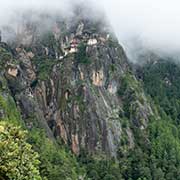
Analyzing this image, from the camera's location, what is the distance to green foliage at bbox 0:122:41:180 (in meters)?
44.7

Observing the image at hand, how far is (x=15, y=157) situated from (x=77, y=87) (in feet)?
355

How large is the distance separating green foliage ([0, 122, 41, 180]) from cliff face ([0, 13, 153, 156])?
300 ft

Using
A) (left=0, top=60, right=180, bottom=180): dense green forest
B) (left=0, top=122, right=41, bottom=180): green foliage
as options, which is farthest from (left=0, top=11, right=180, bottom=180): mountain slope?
(left=0, top=122, right=41, bottom=180): green foliage

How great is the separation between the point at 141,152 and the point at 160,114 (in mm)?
29667

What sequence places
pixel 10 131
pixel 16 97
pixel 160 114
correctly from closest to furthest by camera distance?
pixel 10 131 < pixel 16 97 < pixel 160 114

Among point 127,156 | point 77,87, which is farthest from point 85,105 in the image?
point 127,156

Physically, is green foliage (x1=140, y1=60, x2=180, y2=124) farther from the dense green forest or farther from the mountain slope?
the mountain slope

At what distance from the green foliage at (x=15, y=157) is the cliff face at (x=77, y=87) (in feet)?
300

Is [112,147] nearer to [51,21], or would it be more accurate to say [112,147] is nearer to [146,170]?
[146,170]

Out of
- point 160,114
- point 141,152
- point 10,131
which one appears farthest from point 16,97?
point 10,131

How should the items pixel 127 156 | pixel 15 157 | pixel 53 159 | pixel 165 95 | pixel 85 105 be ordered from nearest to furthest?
pixel 15 157
pixel 53 159
pixel 127 156
pixel 85 105
pixel 165 95

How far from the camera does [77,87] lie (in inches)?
6058

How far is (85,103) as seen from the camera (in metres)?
152

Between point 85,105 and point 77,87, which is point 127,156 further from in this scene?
point 77,87
